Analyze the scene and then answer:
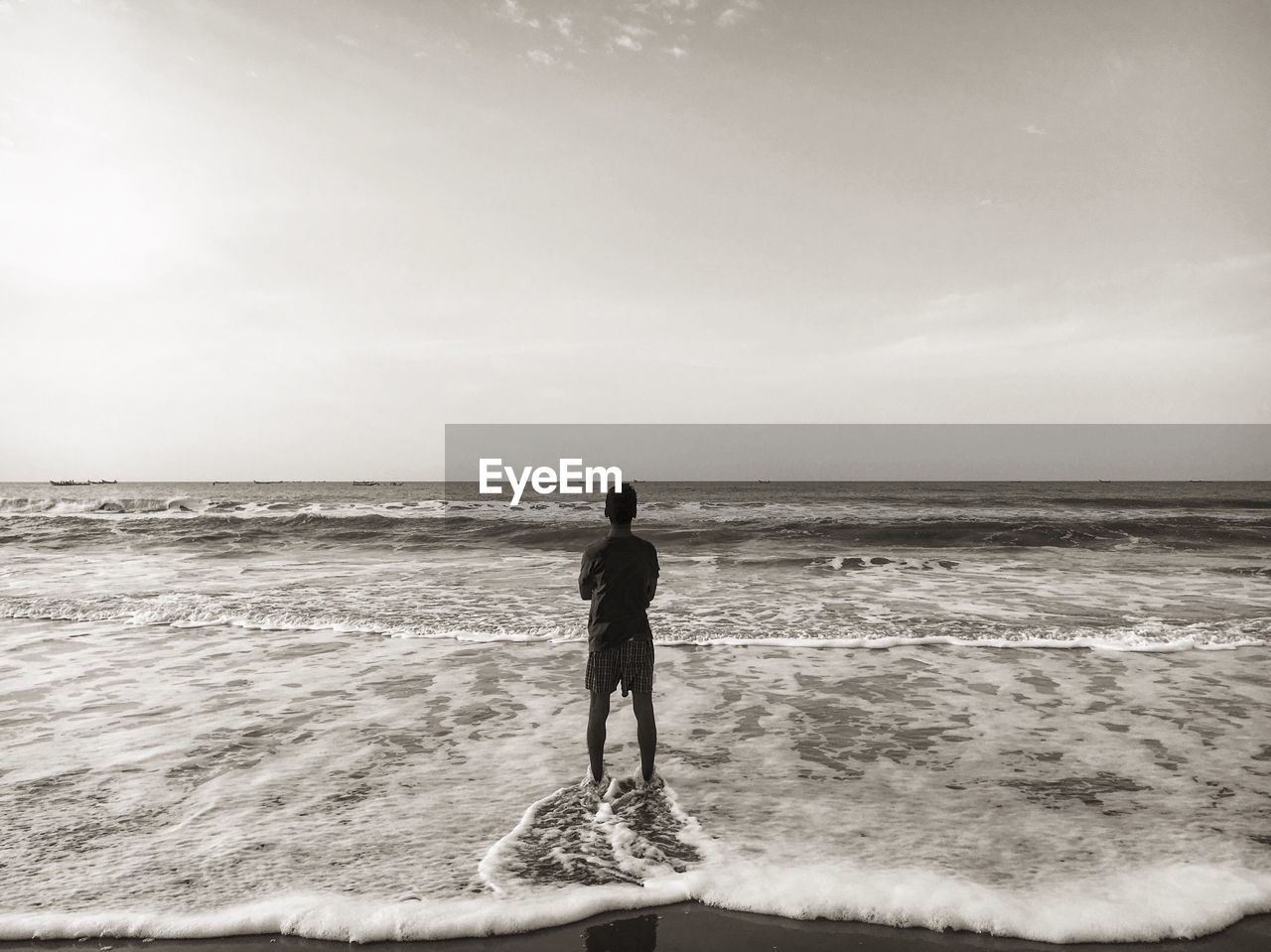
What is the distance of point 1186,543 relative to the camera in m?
22.2

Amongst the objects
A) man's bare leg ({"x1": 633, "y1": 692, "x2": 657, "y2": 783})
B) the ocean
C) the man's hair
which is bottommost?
the ocean

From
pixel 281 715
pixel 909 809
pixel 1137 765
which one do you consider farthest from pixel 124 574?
pixel 1137 765

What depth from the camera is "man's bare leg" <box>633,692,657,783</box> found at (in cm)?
489

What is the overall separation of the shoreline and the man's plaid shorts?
5.33 feet

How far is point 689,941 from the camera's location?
128 inches

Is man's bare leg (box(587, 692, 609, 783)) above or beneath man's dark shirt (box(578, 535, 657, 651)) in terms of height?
beneath

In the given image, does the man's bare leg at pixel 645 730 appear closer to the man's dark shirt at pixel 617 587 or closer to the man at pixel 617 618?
the man at pixel 617 618

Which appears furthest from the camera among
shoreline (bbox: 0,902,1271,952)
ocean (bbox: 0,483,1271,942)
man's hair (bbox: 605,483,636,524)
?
man's hair (bbox: 605,483,636,524)

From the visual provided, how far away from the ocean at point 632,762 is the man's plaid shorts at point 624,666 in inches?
29.1

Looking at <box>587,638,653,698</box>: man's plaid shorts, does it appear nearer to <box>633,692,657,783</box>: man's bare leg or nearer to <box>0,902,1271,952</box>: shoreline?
<box>633,692,657,783</box>: man's bare leg

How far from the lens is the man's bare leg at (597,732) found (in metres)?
4.84

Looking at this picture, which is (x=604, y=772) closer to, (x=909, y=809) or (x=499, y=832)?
(x=499, y=832)

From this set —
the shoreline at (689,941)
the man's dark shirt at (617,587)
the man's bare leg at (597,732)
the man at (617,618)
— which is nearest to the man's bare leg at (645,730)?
the man at (617,618)

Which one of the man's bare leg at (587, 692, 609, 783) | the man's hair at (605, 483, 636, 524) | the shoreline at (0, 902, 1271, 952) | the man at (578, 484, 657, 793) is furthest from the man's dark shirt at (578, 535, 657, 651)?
the shoreline at (0, 902, 1271, 952)
